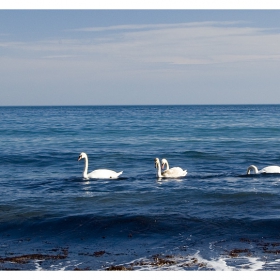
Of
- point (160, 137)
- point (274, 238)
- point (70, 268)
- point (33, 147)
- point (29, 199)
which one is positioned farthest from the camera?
point (160, 137)

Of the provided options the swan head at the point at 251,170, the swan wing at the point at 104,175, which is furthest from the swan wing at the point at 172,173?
the swan head at the point at 251,170

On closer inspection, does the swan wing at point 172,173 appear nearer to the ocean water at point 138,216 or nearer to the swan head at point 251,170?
the ocean water at point 138,216

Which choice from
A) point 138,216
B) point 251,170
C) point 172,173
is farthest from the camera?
point 251,170

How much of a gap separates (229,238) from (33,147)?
2214cm

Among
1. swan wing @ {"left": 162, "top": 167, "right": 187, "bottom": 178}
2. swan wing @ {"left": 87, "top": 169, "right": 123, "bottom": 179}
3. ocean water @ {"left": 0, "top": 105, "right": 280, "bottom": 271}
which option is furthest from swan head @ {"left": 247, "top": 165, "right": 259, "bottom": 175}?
swan wing @ {"left": 87, "top": 169, "right": 123, "bottom": 179}

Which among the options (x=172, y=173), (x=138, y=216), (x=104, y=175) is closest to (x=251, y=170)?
(x=172, y=173)

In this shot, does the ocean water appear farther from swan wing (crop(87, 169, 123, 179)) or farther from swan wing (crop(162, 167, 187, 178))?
swan wing (crop(87, 169, 123, 179))

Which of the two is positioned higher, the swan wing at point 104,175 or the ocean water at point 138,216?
the swan wing at point 104,175

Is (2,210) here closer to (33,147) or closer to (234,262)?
(234,262)

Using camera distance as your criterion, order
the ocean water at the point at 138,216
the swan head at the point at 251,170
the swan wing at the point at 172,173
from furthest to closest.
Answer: the swan head at the point at 251,170, the swan wing at the point at 172,173, the ocean water at the point at 138,216

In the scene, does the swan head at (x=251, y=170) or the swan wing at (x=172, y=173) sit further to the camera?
the swan head at (x=251, y=170)

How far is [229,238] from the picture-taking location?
37.8 ft

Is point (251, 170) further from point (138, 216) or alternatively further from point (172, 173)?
point (138, 216)

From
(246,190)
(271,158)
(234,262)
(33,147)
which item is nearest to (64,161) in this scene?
(33,147)
